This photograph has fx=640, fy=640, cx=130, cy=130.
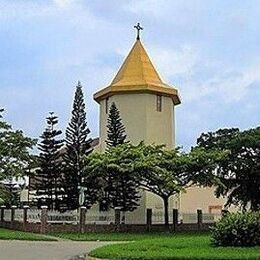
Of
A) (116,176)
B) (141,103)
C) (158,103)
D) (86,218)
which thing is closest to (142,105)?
(141,103)

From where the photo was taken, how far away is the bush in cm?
1645

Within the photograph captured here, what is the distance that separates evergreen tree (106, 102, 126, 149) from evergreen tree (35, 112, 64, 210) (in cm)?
285

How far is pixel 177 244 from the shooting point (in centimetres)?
1781

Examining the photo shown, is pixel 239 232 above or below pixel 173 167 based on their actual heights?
below

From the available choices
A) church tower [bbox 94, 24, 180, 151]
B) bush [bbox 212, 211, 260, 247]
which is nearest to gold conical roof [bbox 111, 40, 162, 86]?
church tower [bbox 94, 24, 180, 151]

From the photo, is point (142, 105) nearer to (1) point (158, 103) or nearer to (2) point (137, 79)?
(1) point (158, 103)

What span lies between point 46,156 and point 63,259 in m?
19.6

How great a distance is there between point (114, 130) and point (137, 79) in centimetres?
468

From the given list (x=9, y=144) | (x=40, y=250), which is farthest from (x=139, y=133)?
(x=40, y=250)

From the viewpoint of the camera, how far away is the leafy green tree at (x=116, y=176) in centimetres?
3091

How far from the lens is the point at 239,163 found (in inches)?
1325

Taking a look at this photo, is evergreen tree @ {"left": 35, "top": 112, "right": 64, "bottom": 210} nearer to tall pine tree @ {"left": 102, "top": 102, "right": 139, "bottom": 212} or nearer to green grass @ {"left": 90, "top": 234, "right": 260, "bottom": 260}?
tall pine tree @ {"left": 102, "top": 102, "right": 139, "bottom": 212}

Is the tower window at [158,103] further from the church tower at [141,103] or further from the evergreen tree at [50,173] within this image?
the evergreen tree at [50,173]

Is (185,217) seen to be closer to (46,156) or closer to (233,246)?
(46,156)
